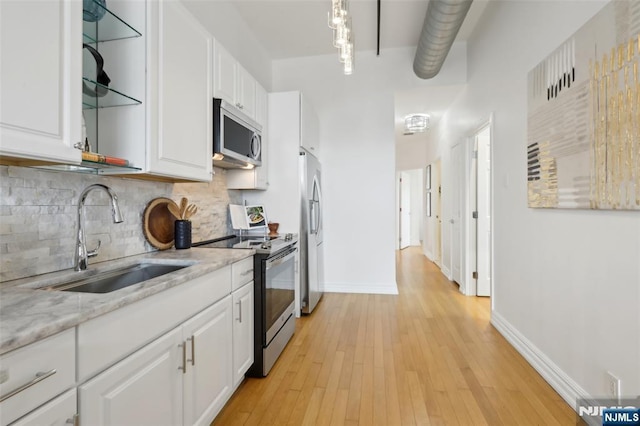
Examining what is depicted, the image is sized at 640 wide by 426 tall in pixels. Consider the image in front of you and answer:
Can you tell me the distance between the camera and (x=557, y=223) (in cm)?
197

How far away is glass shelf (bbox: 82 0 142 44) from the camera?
1497 mm

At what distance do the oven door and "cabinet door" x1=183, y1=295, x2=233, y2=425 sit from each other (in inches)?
16.0

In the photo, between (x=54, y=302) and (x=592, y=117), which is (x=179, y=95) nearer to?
(x=54, y=302)

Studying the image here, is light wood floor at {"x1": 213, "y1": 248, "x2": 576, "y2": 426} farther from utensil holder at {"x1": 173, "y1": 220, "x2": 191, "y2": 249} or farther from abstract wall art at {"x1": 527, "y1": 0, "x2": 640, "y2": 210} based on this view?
abstract wall art at {"x1": 527, "y1": 0, "x2": 640, "y2": 210}

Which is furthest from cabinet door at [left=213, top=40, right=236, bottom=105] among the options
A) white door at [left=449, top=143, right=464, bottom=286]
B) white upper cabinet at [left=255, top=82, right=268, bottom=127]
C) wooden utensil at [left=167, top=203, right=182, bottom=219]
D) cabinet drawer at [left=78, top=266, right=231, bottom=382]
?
white door at [left=449, top=143, right=464, bottom=286]

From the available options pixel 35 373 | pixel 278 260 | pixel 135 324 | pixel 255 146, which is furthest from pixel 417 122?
pixel 35 373

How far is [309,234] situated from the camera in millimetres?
3387

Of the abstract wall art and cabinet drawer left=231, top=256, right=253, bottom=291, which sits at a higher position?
the abstract wall art

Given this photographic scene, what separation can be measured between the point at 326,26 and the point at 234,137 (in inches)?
81.0

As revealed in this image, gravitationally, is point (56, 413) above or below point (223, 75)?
below

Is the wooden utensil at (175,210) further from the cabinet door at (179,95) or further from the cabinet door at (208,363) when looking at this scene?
the cabinet door at (208,363)

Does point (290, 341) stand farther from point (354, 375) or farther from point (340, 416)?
point (340, 416)

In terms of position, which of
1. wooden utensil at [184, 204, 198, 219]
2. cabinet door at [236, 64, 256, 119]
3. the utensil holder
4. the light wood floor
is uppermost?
cabinet door at [236, 64, 256, 119]

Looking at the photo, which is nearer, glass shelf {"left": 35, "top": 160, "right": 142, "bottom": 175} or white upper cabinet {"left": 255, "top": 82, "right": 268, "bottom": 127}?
glass shelf {"left": 35, "top": 160, "right": 142, "bottom": 175}
